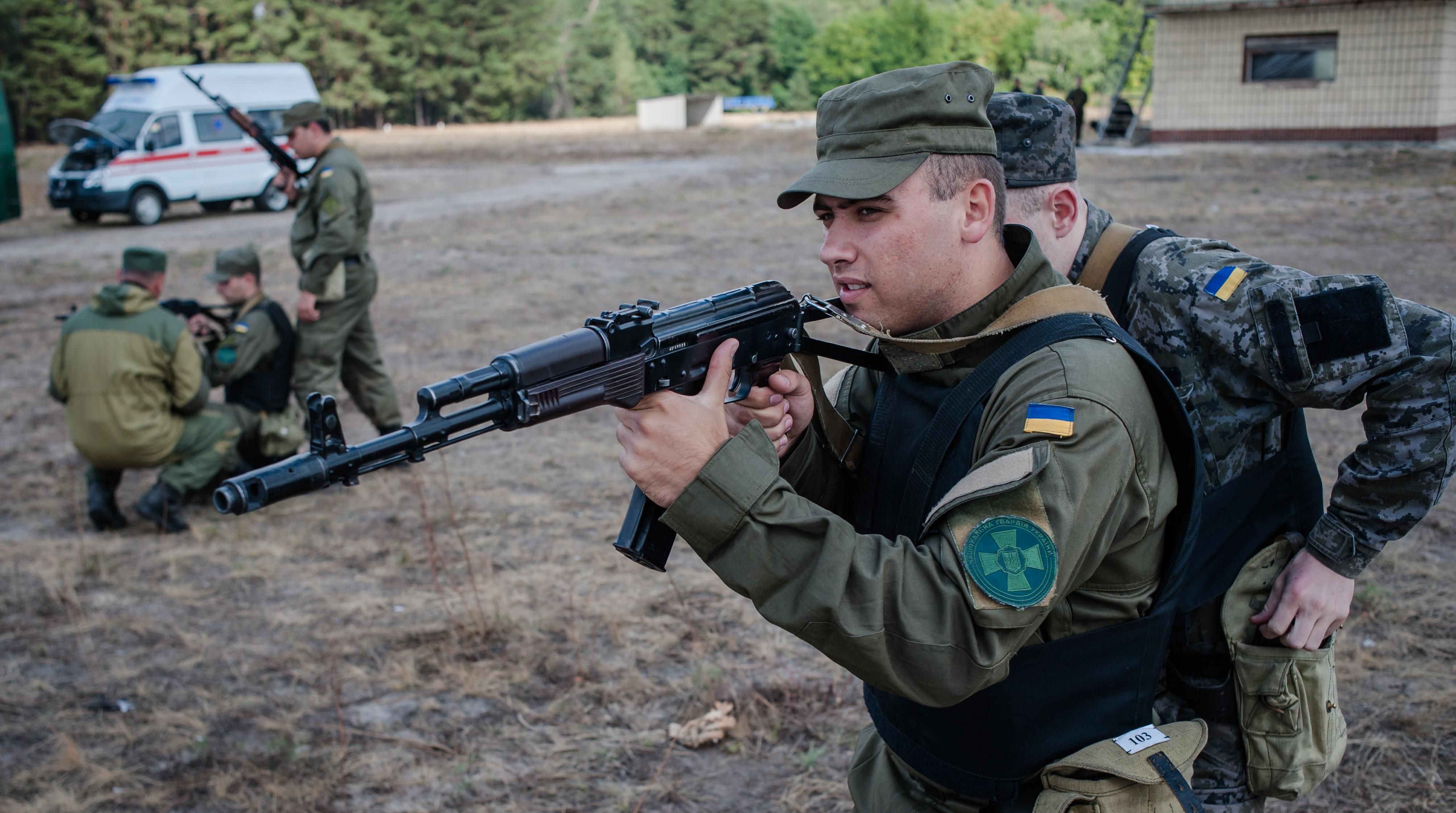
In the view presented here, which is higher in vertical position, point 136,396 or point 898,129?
point 898,129

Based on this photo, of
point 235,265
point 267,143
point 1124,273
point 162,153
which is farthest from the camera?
point 162,153

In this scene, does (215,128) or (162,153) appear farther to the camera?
(215,128)

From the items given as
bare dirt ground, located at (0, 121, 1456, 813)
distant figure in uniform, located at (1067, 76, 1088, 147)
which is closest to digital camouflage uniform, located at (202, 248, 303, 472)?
bare dirt ground, located at (0, 121, 1456, 813)

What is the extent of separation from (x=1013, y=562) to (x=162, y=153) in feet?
68.8

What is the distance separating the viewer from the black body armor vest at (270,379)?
6.93m

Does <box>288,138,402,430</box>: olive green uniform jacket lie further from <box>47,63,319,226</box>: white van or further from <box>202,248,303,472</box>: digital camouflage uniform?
<box>47,63,319,226</box>: white van

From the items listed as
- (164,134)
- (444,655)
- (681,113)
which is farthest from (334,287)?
(681,113)

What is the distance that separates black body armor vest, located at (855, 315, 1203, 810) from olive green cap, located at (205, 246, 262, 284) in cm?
589

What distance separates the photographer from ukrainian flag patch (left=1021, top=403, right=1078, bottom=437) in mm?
1605

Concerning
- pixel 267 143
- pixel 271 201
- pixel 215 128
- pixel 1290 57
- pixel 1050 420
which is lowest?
pixel 1050 420

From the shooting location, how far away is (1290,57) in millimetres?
21781

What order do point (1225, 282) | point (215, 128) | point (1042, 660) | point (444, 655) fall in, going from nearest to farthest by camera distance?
point (1042, 660) → point (1225, 282) → point (444, 655) → point (215, 128)

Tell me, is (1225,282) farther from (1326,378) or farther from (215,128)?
(215,128)

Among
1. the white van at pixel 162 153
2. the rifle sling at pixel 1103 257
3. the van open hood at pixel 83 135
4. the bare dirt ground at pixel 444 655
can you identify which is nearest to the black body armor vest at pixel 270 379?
the bare dirt ground at pixel 444 655
